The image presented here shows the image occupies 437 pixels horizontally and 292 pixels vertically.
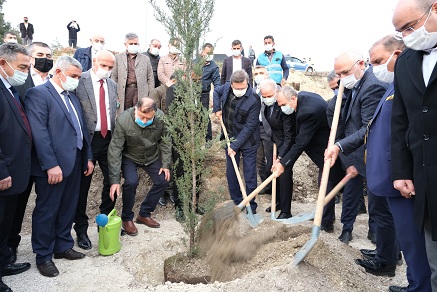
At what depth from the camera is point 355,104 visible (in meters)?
3.90

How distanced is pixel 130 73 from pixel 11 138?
2.90 meters

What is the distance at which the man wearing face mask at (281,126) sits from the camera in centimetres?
497

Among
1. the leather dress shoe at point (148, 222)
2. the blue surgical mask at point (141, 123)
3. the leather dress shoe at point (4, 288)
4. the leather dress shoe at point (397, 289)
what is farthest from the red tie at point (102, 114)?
the leather dress shoe at point (397, 289)

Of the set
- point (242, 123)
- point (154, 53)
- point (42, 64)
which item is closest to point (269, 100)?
point (242, 123)

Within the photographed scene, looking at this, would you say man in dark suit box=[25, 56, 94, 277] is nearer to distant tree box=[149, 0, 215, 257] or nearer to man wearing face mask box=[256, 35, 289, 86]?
distant tree box=[149, 0, 215, 257]

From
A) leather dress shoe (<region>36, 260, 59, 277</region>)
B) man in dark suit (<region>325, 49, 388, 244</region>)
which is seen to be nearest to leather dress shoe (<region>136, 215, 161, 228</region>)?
leather dress shoe (<region>36, 260, 59, 277</region>)

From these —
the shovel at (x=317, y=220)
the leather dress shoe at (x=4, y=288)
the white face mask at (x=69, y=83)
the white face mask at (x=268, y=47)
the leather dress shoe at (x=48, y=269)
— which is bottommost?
the leather dress shoe at (x=48, y=269)

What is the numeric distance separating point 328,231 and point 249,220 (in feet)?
3.78

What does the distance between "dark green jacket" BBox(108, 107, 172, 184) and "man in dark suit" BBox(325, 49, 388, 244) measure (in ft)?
7.16

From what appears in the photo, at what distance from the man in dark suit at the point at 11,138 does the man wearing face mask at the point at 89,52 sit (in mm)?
2543

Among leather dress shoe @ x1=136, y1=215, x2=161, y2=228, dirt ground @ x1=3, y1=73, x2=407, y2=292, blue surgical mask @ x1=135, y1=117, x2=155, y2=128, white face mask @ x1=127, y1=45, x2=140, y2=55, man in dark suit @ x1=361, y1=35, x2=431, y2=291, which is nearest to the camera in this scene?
man in dark suit @ x1=361, y1=35, x2=431, y2=291

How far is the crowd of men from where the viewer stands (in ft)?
7.72

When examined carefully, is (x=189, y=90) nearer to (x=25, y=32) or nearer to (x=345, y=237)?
(x=345, y=237)

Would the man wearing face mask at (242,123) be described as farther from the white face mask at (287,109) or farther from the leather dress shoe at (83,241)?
the leather dress shoe at (83,241)
